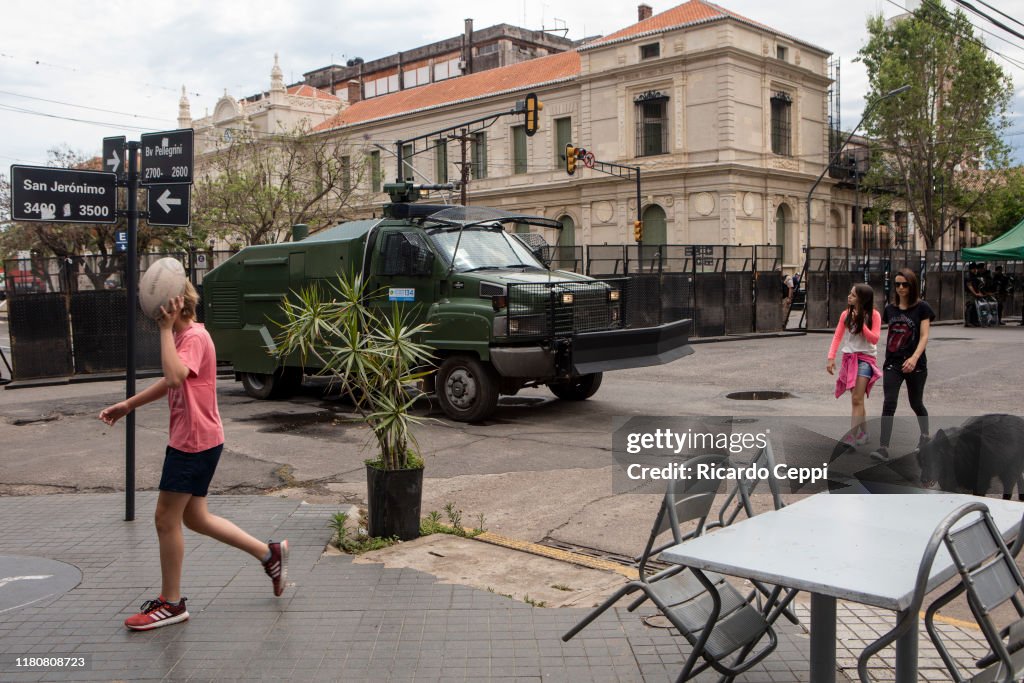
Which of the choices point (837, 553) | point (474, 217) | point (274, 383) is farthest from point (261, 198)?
point (837, 553)

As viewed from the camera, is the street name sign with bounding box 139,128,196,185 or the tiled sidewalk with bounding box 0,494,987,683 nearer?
the tiled sidewalk with bounding box 0,494,987,683

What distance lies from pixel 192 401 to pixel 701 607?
2669 mm

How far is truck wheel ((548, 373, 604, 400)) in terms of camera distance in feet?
42.5

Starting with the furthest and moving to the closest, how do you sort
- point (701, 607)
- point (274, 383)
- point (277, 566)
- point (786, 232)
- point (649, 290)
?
1. point (786, 232)
2. point (274, 383)
3. point (649, 290)
4. point (277, 566)
5. point (701, 607)

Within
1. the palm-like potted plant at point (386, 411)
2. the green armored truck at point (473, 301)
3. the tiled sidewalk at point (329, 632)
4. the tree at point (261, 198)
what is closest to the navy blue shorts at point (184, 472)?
the tiled sidewalk at point (329, 632)

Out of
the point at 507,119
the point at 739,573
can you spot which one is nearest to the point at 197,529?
the point at 739,573

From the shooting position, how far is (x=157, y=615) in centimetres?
483

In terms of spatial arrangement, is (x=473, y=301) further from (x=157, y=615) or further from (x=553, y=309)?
(x=157, y=615)

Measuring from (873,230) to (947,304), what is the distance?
1069 inches

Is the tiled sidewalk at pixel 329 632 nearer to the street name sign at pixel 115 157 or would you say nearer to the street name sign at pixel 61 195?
the street name sign at pixel 61 195

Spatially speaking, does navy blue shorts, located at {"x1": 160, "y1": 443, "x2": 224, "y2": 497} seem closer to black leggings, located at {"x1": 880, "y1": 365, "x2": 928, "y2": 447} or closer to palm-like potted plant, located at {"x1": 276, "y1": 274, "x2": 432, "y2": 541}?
palm-like potted plant, located at {"x1": 276, "y1": 274, "x2": 432, "y2": 541}

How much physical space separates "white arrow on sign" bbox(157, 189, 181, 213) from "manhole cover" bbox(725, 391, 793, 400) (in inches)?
340

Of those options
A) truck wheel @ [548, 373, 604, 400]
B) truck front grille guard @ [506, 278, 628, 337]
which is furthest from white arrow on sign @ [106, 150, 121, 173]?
truck wheel @ [548, 373, 604, 400]

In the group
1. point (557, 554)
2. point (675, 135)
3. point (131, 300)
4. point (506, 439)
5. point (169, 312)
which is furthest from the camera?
point (675, 135)
